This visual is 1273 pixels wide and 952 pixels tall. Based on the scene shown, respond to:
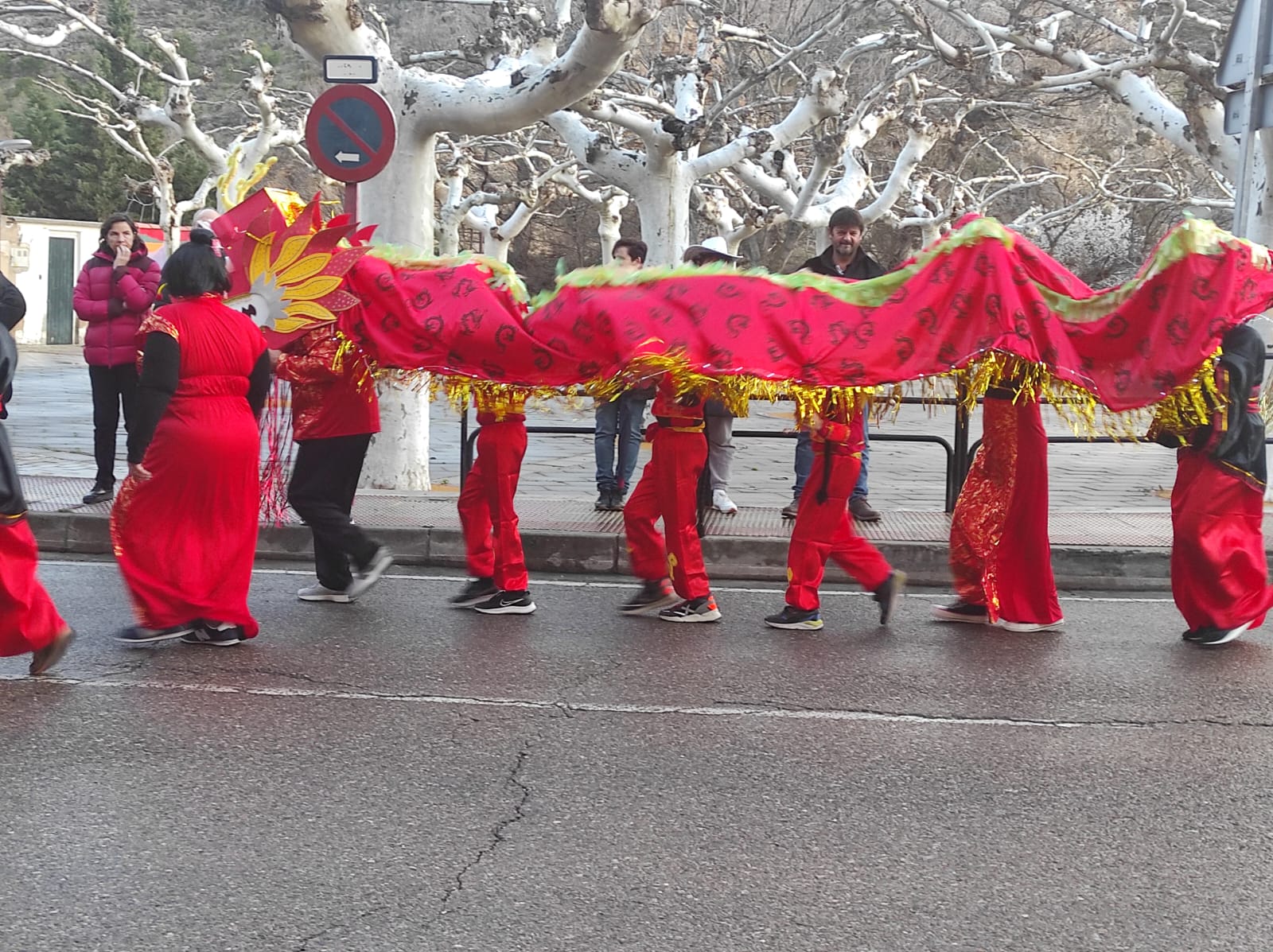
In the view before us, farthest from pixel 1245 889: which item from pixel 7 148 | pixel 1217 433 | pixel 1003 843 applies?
pixel 7 148

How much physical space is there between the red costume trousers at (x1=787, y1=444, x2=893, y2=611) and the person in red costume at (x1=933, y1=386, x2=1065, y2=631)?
1.77ft

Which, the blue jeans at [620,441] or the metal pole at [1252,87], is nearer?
the blue jeans at [620,441]

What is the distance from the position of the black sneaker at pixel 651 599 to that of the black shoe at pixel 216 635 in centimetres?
193

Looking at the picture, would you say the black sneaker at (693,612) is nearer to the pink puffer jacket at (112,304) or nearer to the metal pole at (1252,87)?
the pink puffer jacket at (112,304)

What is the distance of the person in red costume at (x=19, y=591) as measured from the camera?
561 cm

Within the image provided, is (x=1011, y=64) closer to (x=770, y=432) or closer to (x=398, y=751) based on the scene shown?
(x=770, y=432)

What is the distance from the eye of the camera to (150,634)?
20.8 ft

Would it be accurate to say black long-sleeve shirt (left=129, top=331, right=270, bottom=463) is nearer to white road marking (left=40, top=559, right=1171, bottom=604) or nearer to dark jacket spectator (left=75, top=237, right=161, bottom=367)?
white road marking (left=40, top=559, right=1171, bottom=604)

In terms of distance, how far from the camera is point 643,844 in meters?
4.10

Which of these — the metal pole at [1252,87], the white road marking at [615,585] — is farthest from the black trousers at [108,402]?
the metal pole at [1252,87]

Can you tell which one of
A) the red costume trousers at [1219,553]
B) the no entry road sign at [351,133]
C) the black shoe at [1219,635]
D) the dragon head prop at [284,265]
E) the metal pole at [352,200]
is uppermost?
the no entry road sign at [351,133]

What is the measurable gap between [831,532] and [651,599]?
1.00 meters

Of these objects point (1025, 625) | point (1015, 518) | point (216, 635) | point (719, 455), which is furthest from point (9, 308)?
point (719, 455)

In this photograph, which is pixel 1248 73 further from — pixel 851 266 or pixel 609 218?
pixel 609 218
